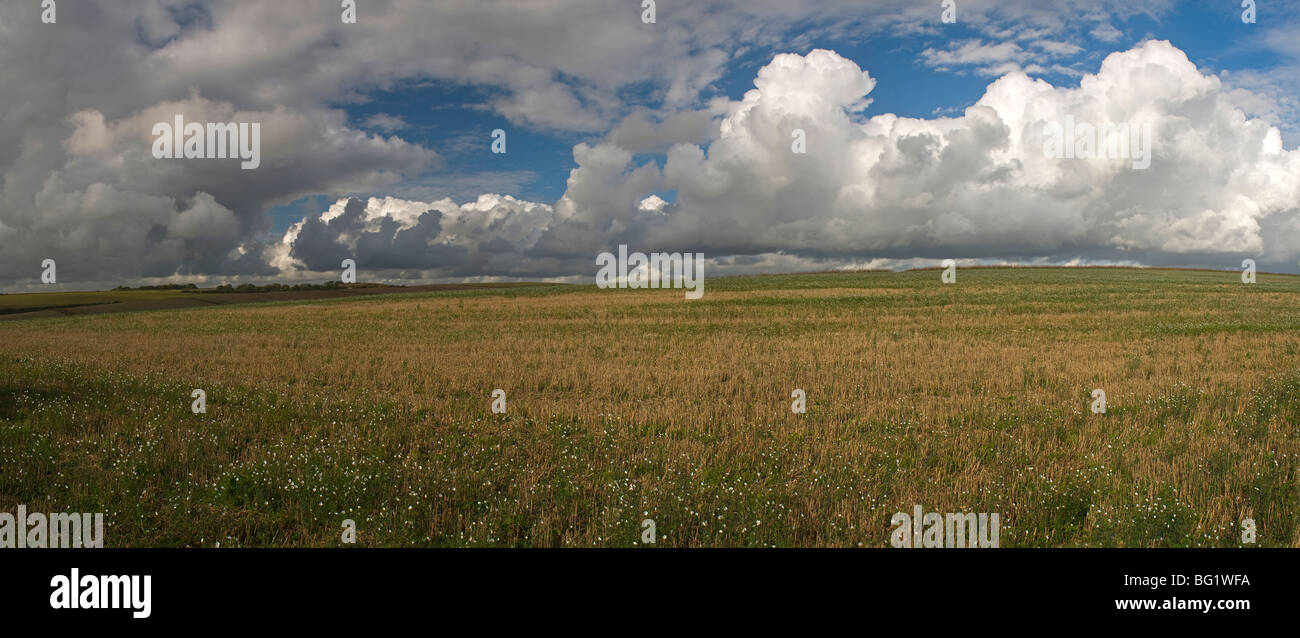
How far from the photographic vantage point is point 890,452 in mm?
9930

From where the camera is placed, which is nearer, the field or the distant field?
the field

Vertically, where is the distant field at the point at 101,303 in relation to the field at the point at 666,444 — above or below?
above

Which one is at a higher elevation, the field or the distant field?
the distant field

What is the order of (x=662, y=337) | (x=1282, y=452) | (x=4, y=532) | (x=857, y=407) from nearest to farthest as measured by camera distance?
(x=4, y=532), (x=1282, y=452), (x=857, y=407), (x=662, y=337)

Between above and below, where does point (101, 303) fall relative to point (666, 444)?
above

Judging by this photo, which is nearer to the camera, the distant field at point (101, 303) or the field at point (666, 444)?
the field at point (666, 444)

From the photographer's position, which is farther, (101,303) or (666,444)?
(101,303)

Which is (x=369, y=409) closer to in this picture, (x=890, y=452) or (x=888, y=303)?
(x=890, y=452)

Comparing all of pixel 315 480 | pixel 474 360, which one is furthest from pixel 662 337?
pixel 315 480

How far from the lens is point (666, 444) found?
10305mm

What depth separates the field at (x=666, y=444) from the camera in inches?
288

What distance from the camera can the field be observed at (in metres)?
7.32

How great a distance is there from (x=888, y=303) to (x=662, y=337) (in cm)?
2395
